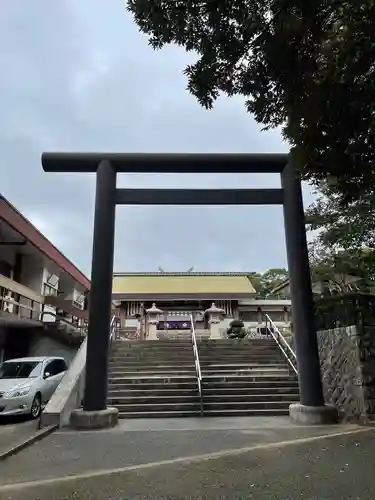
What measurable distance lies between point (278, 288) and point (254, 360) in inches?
758

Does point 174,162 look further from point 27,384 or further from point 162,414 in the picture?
point 27,384

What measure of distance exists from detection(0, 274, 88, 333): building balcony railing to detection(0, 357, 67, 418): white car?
2.71 metres

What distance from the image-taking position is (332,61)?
5359 millimetres

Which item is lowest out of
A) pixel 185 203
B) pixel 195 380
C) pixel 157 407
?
pixel 157 407

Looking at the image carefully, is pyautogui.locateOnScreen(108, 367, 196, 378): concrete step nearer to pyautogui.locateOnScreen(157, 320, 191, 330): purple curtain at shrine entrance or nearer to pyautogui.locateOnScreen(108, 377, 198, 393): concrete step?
pyautogui.locateOnScreen(108, 377, 198, 393): concrete step

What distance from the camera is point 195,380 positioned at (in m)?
12.2

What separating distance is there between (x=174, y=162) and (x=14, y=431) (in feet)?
22.2

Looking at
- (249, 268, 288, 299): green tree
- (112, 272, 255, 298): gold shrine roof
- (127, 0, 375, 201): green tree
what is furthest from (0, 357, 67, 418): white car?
(249, 268, 288, 299): green tree

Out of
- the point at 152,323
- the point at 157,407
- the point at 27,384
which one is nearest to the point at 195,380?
the point at 157,407

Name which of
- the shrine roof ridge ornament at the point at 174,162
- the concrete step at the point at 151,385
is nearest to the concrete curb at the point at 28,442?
the concrete step at the point at 151,385

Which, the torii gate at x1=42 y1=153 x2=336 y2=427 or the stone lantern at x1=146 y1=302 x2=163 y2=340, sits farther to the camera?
the stone lantern at x1=146 y1=302 x2=163 y2=340

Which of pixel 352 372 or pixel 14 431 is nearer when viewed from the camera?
pixel 14 431

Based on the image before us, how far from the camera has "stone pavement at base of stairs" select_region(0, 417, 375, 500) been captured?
4727mm

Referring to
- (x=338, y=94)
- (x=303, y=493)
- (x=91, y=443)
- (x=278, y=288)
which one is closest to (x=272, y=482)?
(x=303, y=493)
